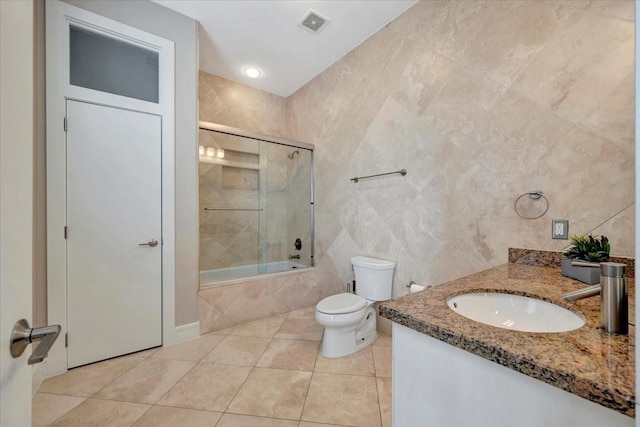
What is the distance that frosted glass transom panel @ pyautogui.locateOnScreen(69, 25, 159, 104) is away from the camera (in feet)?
6.10

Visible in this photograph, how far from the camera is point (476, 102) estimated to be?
169 cm

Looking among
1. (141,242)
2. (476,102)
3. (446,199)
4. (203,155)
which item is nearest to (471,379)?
(446,199)

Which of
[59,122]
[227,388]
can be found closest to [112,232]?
[59,122]

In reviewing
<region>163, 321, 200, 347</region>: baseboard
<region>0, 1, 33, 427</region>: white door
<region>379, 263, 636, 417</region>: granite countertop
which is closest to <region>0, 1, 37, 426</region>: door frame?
<region>0, 1, 33, 427</region>: white door

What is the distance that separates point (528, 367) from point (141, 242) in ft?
7.75

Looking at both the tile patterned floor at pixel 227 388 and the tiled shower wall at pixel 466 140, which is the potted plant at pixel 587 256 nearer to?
the tiled shower wall at pixel 466 140

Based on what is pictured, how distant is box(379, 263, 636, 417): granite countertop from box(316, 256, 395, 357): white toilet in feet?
3.65

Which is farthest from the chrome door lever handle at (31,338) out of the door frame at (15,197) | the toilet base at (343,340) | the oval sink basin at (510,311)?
the toilet base at (343,340)

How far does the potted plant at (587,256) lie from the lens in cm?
108

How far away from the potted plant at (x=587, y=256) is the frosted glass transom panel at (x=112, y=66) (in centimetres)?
288

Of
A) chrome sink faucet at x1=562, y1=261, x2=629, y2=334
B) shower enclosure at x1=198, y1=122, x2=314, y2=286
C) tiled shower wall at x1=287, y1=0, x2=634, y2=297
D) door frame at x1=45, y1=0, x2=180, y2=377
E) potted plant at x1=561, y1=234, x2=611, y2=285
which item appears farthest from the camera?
shower enclosure at x1=198, y1=122, x2=314, y2=286

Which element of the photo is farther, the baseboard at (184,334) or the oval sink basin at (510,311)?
the baseboard at (184,334)

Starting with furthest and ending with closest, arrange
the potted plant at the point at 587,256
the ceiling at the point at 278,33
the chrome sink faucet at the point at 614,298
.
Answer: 1. the ceiling at the point at 278,33
2. the potted plant at the point at 587,256
3. the chrome sink faucet at the point at 614,298

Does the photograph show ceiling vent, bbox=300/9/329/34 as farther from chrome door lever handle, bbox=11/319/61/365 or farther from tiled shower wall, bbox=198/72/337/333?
chrome door lever handle, bbox=11/319/61/365
